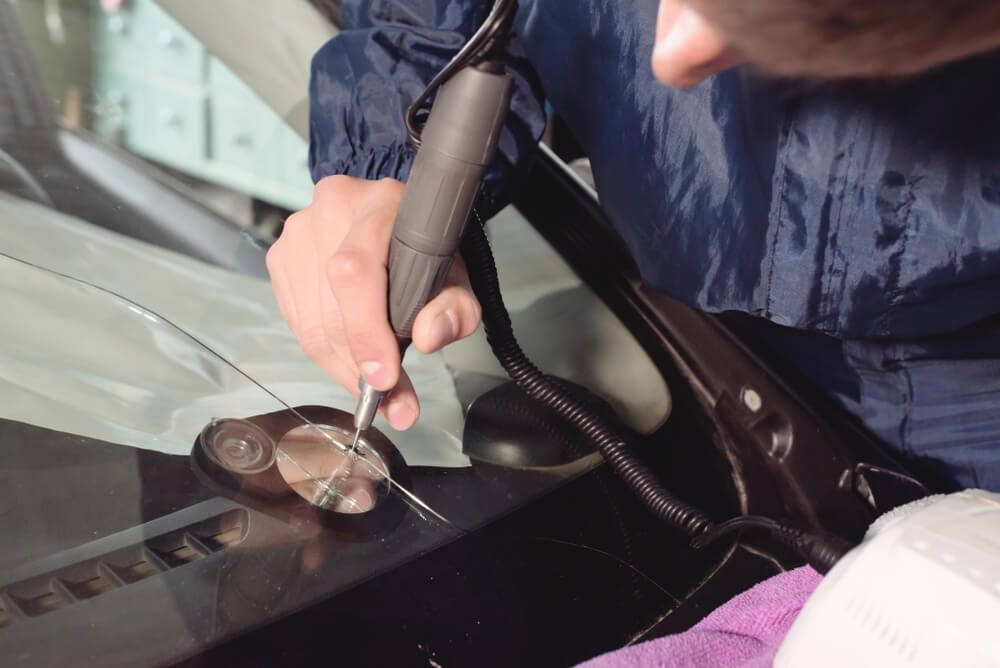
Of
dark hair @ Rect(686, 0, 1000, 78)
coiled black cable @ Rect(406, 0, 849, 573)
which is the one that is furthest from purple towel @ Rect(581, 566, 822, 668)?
dark hair @ Rect(686, 0, 1000, 78)

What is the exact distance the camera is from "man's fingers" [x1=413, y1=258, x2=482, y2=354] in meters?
0.61

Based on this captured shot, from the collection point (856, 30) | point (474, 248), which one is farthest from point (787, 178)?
point (856, 30)

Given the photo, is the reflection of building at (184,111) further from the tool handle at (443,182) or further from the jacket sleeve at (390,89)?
the tool handle at (443,182)

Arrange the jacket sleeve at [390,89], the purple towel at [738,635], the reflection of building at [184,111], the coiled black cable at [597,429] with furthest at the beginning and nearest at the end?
the reflection of building at [184,111] → the jacket sleeve at [390,89] → the coiled black cable at [597,429] → the purple towel at [738,635]

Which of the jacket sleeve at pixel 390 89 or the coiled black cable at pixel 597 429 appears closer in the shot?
the coiled black cable at pixel 597 429

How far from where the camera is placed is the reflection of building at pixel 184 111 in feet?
3.21

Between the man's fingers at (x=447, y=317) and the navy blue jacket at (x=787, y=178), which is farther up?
the navy blue jacket at (x=787, y=178)

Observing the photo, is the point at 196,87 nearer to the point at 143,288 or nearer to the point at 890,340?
the point at 143,288

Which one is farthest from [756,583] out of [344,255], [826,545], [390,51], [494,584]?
[390,51]

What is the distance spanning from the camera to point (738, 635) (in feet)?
1.79

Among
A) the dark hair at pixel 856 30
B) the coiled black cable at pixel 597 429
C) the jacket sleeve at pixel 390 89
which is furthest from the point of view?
the jacket sleeve at pixel 390 89

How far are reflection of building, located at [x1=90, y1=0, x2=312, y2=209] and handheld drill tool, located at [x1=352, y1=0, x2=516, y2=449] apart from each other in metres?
0.46

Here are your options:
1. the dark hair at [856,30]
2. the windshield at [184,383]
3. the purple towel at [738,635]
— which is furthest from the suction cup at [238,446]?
the dark hair at [856,30]

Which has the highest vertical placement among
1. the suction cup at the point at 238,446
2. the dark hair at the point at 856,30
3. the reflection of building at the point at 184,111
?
the dark hair at the point at 856,30
